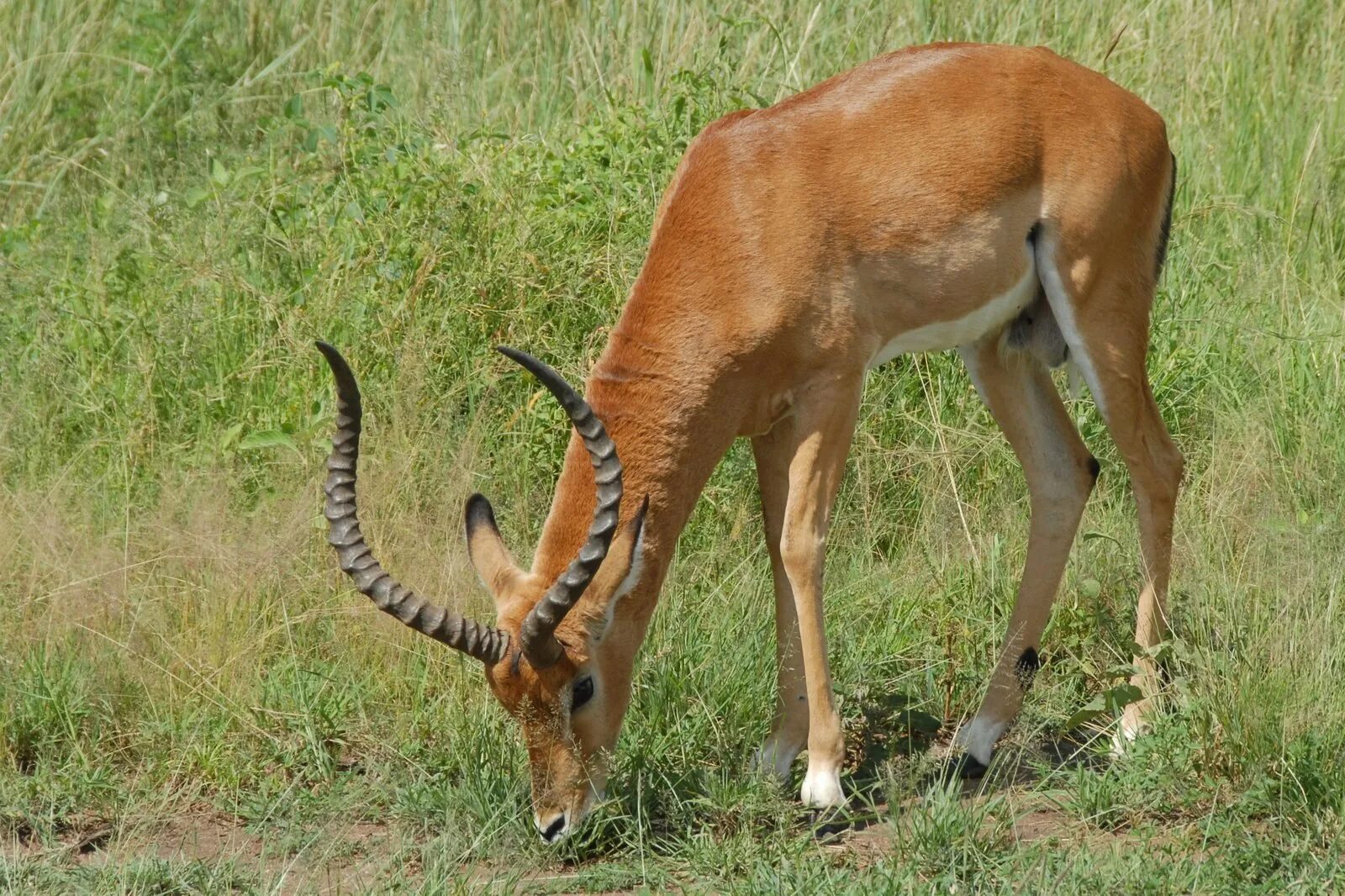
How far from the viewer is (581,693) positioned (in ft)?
14.4

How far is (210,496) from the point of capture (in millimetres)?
5828

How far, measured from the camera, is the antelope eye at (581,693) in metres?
4.38

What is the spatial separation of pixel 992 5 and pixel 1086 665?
4.14m

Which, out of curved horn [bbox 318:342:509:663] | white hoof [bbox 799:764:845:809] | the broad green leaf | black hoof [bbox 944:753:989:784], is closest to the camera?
curved horn [bbox 318:342:509:663]

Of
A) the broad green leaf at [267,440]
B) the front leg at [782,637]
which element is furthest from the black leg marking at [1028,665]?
the broad green leaf at [267,440]

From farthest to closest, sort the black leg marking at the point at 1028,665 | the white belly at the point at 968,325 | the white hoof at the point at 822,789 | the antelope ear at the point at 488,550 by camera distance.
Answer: the black leg marking at the point at 1028,665
the white belly at the point at 968,325
the white hoof at the point at 822,789
the antelope ear at the point at 488,550

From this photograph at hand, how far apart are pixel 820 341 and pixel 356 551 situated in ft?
4.82

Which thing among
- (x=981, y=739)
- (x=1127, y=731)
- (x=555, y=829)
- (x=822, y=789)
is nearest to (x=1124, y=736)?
(x=1127, y=731)

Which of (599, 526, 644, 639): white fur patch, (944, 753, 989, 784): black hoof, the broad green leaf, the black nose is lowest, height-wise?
(944, 753, 989, 784): black hoof

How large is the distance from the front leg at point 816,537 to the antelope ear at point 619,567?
0.52 m

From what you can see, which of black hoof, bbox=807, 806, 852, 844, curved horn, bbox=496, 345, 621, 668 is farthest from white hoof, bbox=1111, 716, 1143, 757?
curved horn, bbox=496, 345, 621, 668

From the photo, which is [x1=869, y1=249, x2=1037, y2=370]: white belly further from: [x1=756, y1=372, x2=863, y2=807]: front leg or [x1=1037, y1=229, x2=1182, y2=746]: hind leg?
[x1=756, y1=372, x2=863, y2=807]: front leg

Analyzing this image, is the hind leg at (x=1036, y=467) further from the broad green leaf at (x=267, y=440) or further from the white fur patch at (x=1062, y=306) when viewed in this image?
the broad green leaf at (x=267, y=440)

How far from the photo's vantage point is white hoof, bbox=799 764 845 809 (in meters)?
4.62
